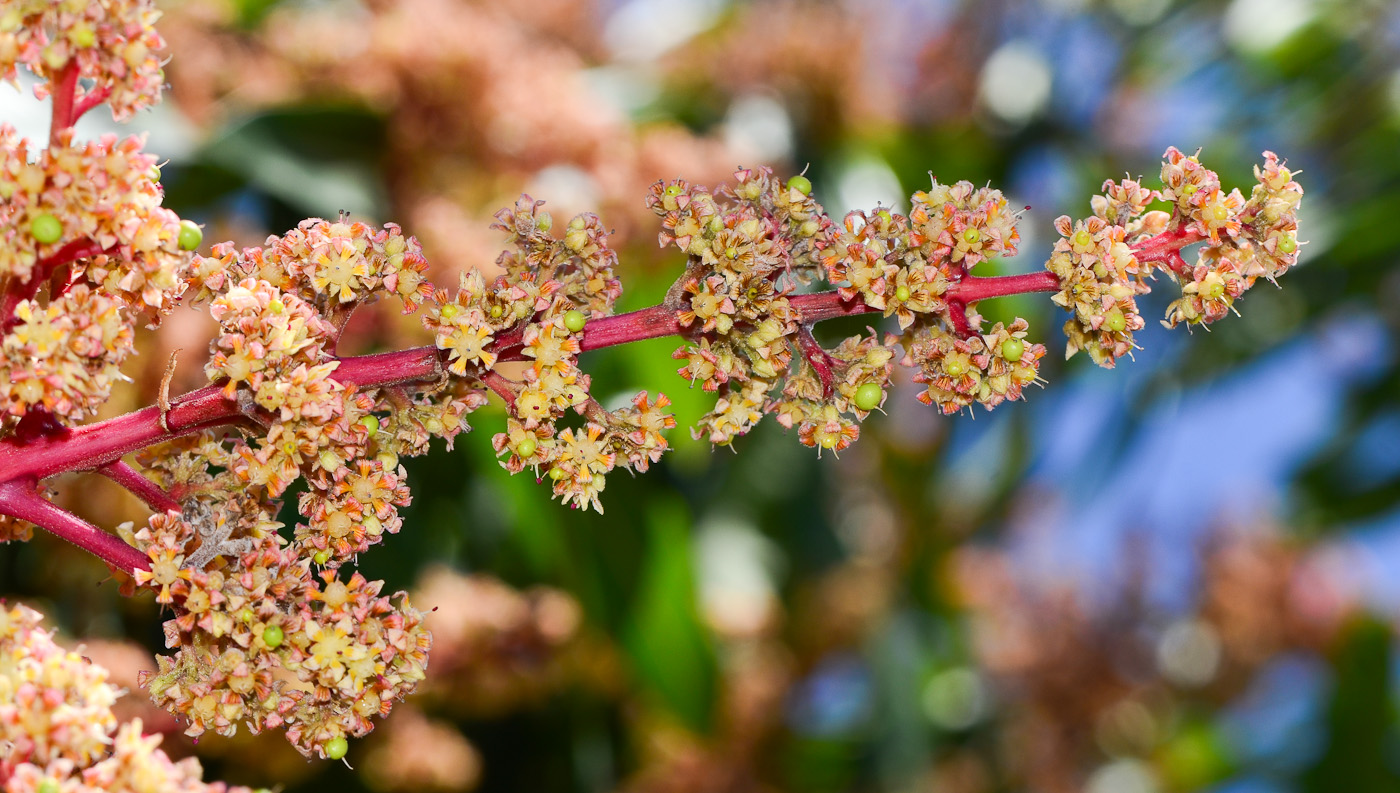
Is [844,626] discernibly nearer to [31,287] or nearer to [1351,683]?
[1351,683]

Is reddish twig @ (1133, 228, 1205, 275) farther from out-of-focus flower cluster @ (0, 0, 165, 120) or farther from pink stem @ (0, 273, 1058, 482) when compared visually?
out-of-focus flower cluster @ (0, 0, 165, 120)

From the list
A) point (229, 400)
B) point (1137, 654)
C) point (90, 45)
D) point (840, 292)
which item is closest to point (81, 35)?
point (90, 45)

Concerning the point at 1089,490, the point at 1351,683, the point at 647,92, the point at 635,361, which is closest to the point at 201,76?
the point at 635,361

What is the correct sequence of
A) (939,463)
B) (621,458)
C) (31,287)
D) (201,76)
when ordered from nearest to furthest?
(31,287), (621,458), (201,76), (939,463)

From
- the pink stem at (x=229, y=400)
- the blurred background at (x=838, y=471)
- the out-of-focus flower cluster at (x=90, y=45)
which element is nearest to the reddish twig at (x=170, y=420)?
the pink stem at (x=229, y=400)

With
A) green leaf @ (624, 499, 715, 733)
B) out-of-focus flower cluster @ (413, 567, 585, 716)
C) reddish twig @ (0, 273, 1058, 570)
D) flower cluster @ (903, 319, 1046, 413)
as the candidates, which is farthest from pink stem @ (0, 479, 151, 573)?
green leaf @ (624, 499, 715, 733)

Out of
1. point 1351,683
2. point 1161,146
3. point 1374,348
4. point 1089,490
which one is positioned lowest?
point 1351,683

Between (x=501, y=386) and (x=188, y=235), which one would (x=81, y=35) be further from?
(x=501, y=386)

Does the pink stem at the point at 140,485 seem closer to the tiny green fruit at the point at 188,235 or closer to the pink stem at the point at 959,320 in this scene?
the tiny green fruit at the point at 188,235
